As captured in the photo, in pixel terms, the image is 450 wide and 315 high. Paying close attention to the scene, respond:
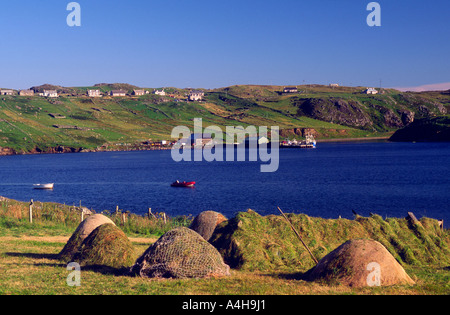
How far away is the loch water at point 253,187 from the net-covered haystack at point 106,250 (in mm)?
40550

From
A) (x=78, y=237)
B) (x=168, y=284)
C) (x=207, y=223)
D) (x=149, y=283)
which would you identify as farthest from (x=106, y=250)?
(x=207, y=223)

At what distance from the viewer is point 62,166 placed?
150 metres

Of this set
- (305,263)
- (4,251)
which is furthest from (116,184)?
(305,263)

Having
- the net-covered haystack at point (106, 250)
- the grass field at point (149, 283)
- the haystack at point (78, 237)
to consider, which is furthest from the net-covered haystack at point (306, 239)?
the haystack at point (78, 237)

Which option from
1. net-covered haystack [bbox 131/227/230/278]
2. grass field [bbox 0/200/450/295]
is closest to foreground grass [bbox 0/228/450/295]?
grass field [bbox 0/200/450/295]

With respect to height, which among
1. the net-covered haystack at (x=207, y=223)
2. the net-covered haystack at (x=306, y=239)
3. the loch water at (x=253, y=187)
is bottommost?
the loch water at (x=253, y=187)

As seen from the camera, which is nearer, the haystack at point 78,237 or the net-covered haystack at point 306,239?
the net-covered haystack at point 306,239

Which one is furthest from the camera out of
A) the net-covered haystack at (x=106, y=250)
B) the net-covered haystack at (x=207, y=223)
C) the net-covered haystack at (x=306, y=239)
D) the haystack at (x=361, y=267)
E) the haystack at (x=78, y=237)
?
the net-covered haystack at (x=207, y=223)

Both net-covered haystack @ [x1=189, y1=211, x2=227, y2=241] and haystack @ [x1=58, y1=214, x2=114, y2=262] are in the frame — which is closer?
haystack @ [x1=58, y1=214, x2=114, y2=262]

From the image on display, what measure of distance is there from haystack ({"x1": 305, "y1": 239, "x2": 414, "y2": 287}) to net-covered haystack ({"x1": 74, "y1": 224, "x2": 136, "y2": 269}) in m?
9.75

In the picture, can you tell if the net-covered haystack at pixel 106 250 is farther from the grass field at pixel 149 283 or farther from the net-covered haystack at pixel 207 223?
the net-covered haystack at pixel 207 223

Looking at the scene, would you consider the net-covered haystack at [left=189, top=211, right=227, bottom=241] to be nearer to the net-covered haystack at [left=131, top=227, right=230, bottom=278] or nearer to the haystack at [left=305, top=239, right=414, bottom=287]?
the net-covered haystack at [left=131, top=227, right=230, bottom=278]

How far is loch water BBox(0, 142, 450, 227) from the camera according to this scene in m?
70.0

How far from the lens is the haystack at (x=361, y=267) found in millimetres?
18859
